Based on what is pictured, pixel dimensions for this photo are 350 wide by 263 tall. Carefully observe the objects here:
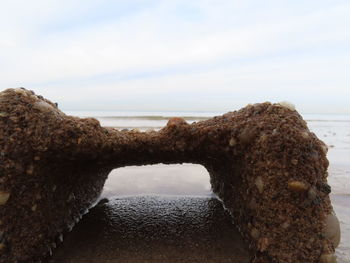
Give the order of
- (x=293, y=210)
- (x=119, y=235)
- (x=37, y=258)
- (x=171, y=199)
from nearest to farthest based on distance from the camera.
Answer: (x=293, y=210) < (x=37, y=258) < (x=119, y=235) < (x=171, y=199)

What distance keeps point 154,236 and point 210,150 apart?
0.89 metres

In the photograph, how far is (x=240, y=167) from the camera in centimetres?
202

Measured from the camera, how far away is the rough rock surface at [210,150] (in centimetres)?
162

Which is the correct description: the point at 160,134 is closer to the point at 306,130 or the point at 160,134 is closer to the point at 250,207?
the point at 250,207

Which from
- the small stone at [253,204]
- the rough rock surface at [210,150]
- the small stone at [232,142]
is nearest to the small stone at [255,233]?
the rough rock surface at [210,150]

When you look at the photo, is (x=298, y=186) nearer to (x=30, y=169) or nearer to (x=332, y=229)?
(x=332, y=229)

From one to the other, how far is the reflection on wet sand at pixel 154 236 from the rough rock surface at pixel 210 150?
0.62ft

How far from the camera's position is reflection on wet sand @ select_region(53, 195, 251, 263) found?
1984 mm

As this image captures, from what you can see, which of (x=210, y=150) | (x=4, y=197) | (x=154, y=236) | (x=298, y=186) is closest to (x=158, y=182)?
(x=154, y=236)

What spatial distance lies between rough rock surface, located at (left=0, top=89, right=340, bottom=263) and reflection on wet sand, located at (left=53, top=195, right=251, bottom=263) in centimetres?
19

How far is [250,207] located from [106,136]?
3.88 ft

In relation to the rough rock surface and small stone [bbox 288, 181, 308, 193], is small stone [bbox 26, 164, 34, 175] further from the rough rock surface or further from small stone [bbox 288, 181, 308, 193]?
small stone [bbox 288, 181, 308, 193]

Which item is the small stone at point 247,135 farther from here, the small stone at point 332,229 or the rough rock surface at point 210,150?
the small stone at point 332,229

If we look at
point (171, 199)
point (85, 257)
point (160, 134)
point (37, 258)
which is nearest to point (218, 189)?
point (171, 199)
